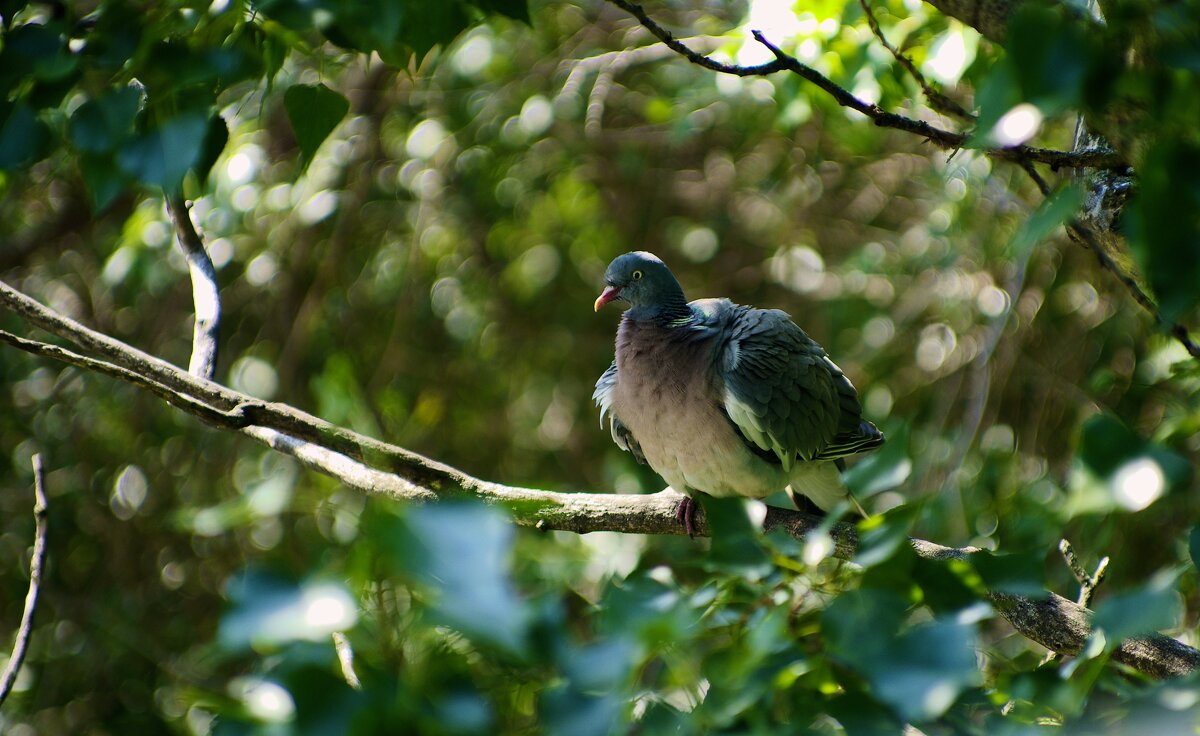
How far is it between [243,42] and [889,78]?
165 centimetres

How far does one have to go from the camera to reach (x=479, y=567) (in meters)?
0.70

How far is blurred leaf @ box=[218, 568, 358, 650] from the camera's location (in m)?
A: 0.75

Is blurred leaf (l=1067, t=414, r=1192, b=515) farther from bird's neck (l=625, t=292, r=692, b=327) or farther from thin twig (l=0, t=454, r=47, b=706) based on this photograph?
bird's neck (l=625, t=292, r=692, b=327)

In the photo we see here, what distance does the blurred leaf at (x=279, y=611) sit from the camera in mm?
753

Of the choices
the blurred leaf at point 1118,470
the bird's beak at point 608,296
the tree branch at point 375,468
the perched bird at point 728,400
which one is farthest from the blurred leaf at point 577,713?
the bird's beak at point 608,296

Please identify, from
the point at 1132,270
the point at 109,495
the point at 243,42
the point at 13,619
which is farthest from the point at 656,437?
the point at 13,619

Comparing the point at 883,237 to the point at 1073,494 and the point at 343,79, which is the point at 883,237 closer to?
the point at 343,79

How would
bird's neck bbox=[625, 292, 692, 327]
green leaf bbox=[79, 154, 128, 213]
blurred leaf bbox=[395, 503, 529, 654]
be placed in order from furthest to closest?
bird's neck bbox=[625, 292, 692, 327], green leaf bbox=[79, 154, 128, 213], blurred leaf bbox=[395, 503, 529, 654]

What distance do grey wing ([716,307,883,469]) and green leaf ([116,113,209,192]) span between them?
156 cm

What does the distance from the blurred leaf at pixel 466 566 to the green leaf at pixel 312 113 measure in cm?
116

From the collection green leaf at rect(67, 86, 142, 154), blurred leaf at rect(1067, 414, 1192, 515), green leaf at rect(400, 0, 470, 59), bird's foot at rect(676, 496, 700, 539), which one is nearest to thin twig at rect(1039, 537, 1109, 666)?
bird's foot at rect(676, 496, 700, 539)

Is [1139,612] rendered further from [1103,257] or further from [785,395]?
[785,395]

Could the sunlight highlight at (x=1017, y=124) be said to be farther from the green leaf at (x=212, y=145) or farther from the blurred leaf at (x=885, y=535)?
the green leaf at (x=212, y=145)

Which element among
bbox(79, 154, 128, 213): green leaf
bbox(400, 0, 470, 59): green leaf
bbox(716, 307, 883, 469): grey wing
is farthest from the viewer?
bbox(716, 307, 883, 469): grey wing
